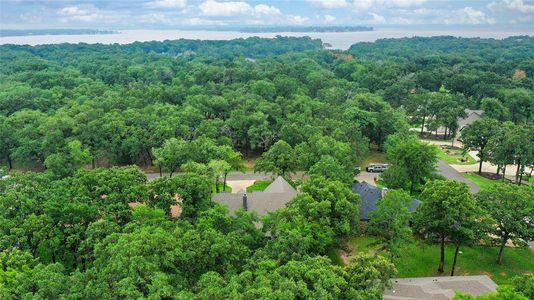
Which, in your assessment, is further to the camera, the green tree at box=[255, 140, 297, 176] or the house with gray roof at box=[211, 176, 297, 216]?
the green tree at box=[255, 140, 297, 176]

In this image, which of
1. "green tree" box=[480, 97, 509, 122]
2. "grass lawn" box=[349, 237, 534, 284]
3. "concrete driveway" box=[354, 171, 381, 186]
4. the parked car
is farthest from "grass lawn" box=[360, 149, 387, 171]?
"green tree" box=[480, 97, 509, 122]

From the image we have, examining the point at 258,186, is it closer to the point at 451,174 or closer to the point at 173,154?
the point at 173,154

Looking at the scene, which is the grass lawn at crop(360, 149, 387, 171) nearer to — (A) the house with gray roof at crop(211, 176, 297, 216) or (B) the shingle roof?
(B) the shingle roof

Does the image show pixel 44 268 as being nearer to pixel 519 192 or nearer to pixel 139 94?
pixel 519 192

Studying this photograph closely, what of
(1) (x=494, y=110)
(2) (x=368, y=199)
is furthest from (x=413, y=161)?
(1) (x=494, y=110)

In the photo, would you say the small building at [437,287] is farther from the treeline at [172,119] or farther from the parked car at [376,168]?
the parked car at [376,168]

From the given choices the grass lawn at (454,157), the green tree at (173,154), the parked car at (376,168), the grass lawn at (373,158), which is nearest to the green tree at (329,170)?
the green tree at (173,154)
